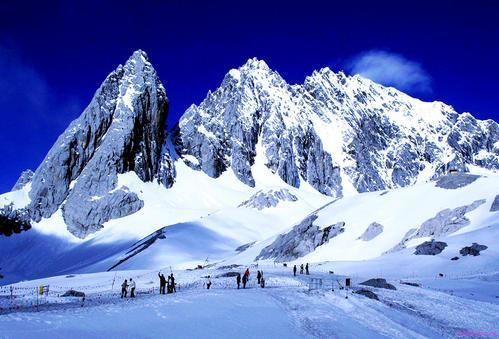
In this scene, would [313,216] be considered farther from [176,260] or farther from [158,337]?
[158,337]

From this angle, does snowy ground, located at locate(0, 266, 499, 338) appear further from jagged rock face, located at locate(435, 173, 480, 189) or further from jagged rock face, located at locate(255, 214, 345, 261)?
jagged rock face, located at locate(435, 173, 480, 189)

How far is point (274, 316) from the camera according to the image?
85.1 ft

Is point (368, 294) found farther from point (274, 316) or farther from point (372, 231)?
point (372, 231)

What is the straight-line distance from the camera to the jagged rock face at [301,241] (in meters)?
98.2

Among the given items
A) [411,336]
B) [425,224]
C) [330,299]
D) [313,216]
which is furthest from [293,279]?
[313,216]

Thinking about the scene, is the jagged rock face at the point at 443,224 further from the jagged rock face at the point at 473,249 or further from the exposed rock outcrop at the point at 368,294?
the exposed rock outcrop at the point at 368,294

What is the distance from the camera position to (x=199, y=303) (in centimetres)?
2647

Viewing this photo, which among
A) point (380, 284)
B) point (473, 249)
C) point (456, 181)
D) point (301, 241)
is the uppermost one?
point (456, 181)

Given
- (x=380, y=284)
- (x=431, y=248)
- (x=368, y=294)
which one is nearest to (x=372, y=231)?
(x=431, y=248)

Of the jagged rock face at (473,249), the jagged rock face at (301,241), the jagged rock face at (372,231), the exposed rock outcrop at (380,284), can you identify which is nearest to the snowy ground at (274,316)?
the exposed rock outcrop at (380,284)

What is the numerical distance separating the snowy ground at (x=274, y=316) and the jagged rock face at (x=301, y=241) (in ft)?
176

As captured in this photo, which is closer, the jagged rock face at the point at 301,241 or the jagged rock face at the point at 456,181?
the jagged rock face at the point at 301,241

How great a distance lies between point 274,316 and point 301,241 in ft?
250

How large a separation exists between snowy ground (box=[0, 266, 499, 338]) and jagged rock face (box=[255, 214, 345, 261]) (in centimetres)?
5351
